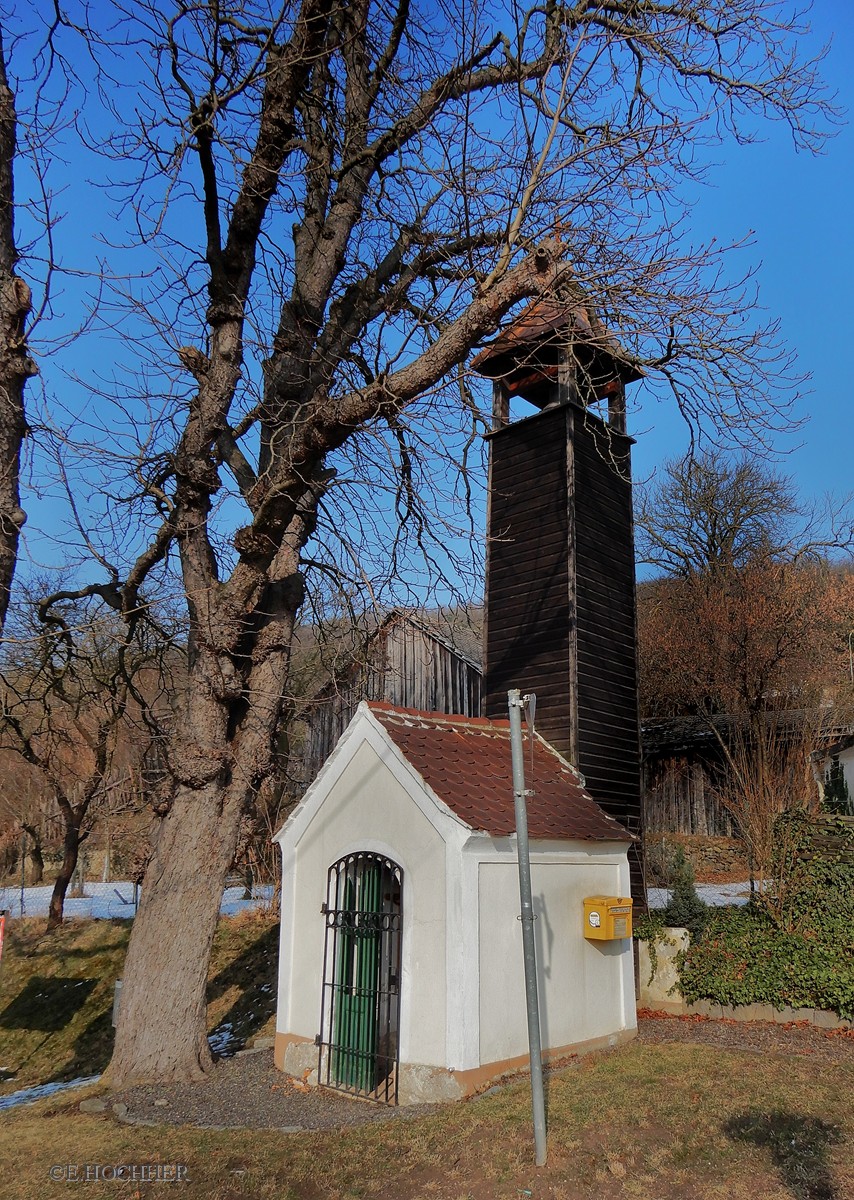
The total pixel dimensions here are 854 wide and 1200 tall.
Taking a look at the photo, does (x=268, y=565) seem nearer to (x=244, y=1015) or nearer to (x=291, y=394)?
(x=291, y=394)

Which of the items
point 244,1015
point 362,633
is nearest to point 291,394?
point 362,633

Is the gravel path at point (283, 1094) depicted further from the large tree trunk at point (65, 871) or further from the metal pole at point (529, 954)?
the large tree trunk at point (65, 871)

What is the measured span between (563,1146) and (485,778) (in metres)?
3.81

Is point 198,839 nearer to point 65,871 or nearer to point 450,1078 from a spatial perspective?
point 450,1078

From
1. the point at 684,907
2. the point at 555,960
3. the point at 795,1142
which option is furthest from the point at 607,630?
the point at 795,1142

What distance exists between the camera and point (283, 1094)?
806cm

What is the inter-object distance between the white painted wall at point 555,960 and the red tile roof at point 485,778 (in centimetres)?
34

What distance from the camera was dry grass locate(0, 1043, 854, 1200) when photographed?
17.2 feet

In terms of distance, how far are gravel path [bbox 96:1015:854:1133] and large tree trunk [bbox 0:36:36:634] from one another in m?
4.58

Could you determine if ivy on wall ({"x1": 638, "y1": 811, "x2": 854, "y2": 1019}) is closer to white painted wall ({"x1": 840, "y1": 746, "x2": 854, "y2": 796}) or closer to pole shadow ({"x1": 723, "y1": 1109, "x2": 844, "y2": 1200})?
pole shadow ({"x1": 723, "y1": 1109, "x2": 844, "y2": 1200})

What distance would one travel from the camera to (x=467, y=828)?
24.9 ft

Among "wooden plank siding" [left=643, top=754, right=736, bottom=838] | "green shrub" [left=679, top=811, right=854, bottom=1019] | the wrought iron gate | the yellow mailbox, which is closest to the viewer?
the wrought iron gate

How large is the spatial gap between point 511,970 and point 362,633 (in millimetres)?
4461

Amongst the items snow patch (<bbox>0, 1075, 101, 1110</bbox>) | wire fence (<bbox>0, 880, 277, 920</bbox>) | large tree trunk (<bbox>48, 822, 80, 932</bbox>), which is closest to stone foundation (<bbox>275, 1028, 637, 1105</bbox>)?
snow patch (<bbox>0, 1075, 101, 1110</bbox>)
